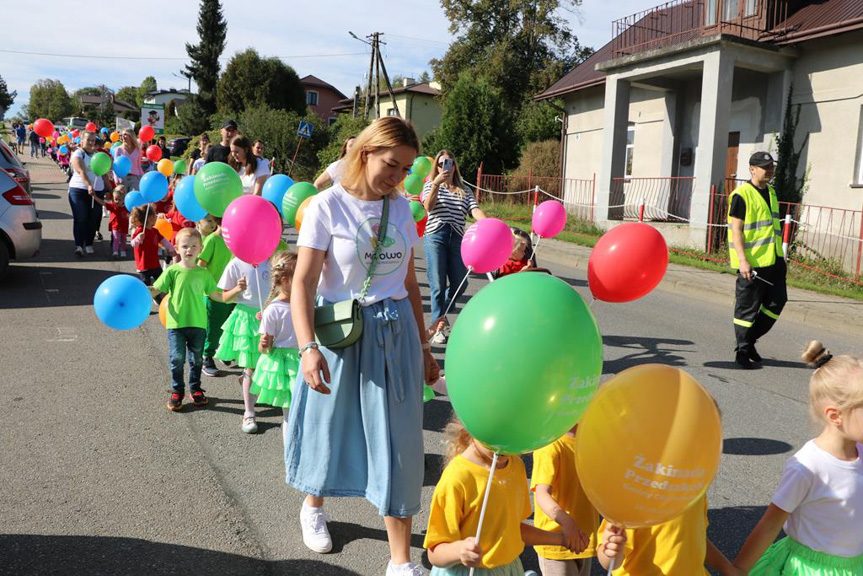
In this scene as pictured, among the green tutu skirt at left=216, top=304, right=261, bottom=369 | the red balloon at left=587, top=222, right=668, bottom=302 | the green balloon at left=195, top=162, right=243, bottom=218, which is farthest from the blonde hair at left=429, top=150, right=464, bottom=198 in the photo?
the red balloon at left=587, top=222, right=668, bottom=302

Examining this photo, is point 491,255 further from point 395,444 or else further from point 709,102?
point 709,102

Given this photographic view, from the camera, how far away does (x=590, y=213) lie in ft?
64.6

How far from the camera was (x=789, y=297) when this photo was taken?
9773 millimetres

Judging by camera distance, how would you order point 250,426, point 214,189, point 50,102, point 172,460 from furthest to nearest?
point 50,102, point 214,189, point 250,426, point 172,460

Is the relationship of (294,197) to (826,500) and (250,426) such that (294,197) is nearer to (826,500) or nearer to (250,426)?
(250,426)

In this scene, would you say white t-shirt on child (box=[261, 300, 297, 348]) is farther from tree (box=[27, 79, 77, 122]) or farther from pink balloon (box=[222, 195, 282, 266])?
tree (box=[27, 79, 77, 122])

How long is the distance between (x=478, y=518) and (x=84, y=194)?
1025 centimetres

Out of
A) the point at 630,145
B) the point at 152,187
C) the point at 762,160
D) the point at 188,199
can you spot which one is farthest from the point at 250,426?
the point at 630,145

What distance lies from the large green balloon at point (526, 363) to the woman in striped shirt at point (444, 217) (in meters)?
4.35

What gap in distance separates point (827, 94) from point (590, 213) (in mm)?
6870

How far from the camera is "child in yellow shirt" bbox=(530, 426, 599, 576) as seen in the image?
241 centimetres

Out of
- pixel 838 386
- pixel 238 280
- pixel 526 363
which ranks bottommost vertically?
pixel 238 280

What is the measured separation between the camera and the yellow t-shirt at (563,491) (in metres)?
2.43

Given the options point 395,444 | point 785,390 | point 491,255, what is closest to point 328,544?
point 395,444
